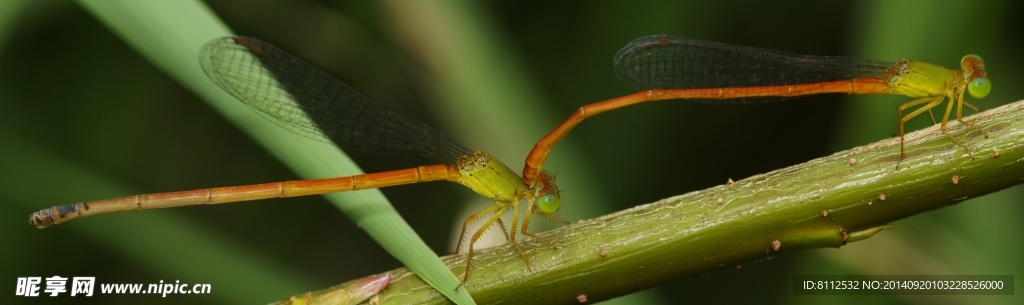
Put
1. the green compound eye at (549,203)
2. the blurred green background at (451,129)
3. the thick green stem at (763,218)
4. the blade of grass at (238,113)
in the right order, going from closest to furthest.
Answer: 1. the blade of grass at (238,113)
2. the thick green stem at (763,218)
3. the green compound eye at (549,203)
4. the blurred green background at (451,129)

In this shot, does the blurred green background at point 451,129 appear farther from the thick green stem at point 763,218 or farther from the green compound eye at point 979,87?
the thick green stem at point 763,218

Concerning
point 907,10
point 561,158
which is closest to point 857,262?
point 907,10

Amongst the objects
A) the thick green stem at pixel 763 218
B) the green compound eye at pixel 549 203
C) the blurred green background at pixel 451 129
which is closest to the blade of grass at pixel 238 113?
the thick green stem at pixel 763 218

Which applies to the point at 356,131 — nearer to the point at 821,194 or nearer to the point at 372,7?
the point at 372,7

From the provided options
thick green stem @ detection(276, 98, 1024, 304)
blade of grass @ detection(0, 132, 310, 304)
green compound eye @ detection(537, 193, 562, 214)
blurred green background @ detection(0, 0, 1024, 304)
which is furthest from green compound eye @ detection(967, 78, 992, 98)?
blade of grass @ detection(0, 132, 310, 304)

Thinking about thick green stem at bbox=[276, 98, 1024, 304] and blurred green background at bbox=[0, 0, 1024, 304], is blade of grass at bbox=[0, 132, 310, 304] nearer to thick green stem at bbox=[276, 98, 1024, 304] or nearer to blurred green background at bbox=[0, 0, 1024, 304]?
blurred green background at bbox=[0, 0, 1024, 304]

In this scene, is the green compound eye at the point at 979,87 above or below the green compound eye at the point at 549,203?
above
